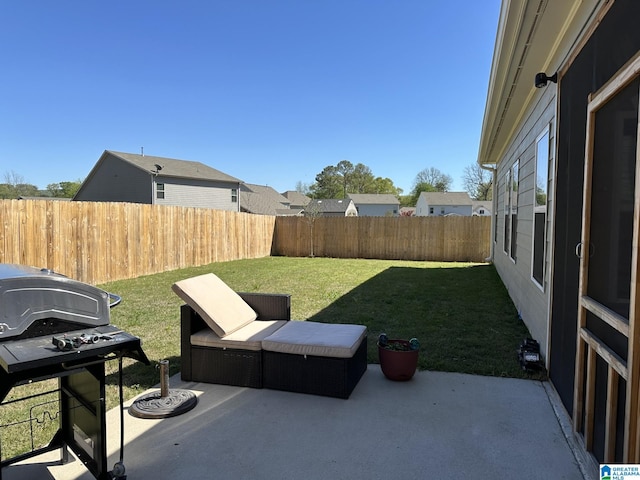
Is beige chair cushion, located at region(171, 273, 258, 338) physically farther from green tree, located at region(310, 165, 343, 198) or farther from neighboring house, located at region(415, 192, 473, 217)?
green tree, located at region(310, 165, 343, 198)

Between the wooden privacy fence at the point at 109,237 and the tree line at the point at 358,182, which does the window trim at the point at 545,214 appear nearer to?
the wooden privacy fence at the point at 109,237

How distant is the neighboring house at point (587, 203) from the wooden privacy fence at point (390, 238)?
10.2 meters

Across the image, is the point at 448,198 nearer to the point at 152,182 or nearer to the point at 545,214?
the point at 152,182

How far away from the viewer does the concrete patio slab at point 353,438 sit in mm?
2146

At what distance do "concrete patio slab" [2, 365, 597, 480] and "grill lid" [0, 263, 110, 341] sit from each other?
0.95 m

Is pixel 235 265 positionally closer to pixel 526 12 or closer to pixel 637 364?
pixel 526 12

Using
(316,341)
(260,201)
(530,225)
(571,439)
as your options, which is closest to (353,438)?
(316,341)

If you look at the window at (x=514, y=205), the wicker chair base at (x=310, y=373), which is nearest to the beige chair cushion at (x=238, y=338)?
the wicker chair base at (x=310, y=373)

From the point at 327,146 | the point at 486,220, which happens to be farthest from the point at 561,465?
the point at 327,146

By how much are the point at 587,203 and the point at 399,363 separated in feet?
6.11

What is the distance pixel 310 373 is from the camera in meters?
3.11

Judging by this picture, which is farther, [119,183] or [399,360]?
[119,183]

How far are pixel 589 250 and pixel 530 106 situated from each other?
3.81 m

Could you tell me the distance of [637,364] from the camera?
1.54m
